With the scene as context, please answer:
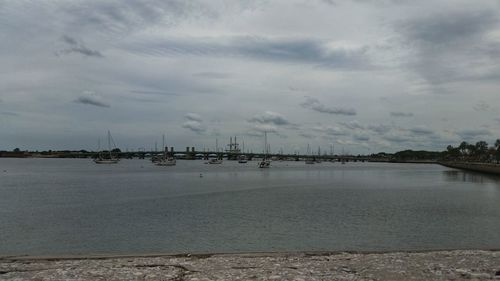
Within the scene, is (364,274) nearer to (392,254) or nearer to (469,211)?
(392,254)

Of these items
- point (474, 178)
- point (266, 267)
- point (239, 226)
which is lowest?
point (239, 226)

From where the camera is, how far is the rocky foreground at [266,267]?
15.5 m

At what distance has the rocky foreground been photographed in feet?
50.9

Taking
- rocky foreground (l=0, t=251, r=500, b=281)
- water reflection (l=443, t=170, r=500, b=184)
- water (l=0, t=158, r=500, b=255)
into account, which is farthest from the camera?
water reflection (l=443, t=170, r=500, b=184)

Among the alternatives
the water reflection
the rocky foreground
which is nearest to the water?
the rocky foreground

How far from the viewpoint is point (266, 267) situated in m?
17.0

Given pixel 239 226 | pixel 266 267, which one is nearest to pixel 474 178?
pixel 239 226

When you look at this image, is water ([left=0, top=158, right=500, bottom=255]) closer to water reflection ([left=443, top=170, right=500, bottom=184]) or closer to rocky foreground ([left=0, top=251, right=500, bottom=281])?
rocky foreground ([left=0, top=251, right=500, bottom=281])

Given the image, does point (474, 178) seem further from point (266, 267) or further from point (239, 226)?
point (266, 267)

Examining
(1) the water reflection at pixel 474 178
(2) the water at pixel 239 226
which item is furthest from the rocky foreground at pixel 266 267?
(1) the water reflection at pixel 474 178

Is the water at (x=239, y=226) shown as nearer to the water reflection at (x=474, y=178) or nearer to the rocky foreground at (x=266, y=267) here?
the rocky foreground at (x=266, y=267)

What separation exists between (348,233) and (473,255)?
1340 centimetres

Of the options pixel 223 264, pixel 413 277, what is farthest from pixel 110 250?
pixel 413 277

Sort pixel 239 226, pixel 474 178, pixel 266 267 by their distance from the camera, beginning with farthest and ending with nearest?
pixel 474 178 → pixel 239 226 → pixel 266 267
